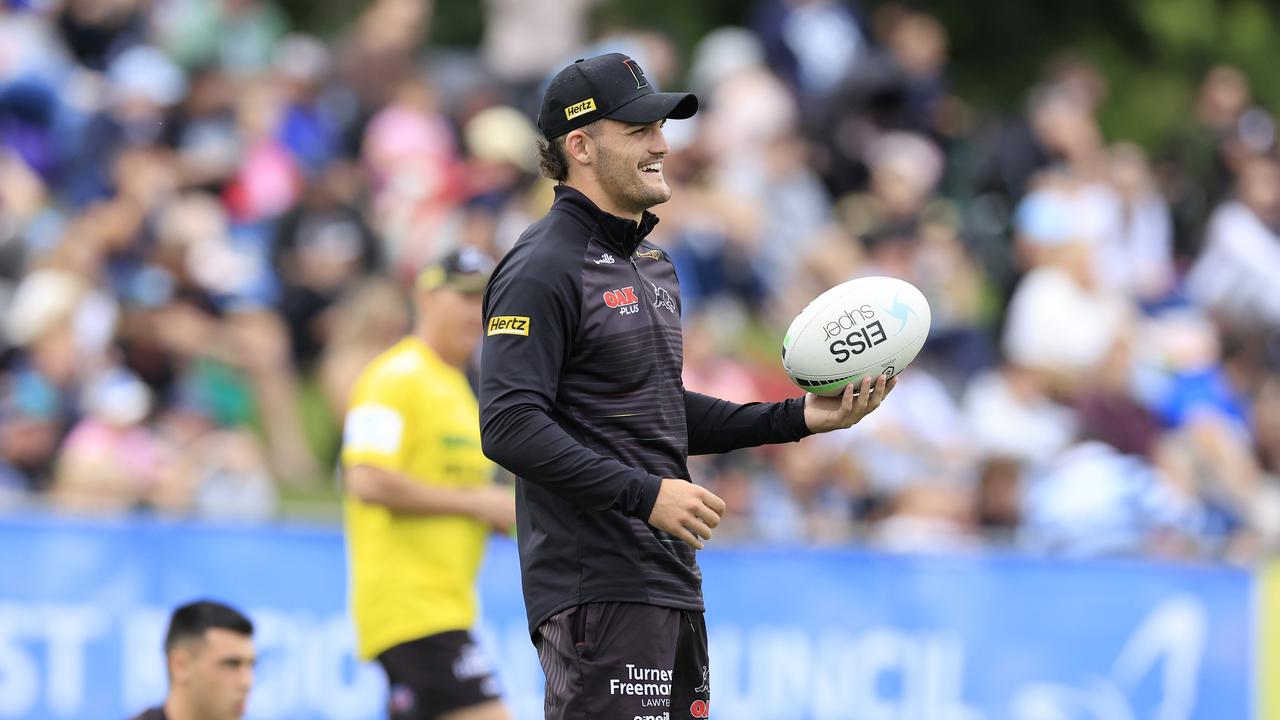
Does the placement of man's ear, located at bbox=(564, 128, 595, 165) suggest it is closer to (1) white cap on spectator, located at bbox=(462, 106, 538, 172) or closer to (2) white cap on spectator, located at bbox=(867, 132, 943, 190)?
(1) white cap on spectator, located at bbox=(462, 106, 538, 172)

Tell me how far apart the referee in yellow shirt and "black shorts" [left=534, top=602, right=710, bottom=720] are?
2476mm

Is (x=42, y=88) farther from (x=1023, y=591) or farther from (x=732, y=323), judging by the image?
(x=1023, y=591)

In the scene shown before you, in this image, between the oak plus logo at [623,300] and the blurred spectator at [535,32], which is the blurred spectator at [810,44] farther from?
the oak plus logo at [623,300]

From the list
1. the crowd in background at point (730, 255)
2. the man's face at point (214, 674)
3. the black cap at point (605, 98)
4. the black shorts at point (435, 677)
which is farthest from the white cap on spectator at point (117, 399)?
the black cap at point (605, 98)

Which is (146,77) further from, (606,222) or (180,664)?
(606,222)

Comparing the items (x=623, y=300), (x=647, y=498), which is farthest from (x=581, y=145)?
(x=647, y=498)

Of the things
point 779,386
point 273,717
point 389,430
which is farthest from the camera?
point 779,386

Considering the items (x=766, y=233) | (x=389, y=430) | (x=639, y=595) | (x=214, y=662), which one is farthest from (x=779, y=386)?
(x=639, y=595)

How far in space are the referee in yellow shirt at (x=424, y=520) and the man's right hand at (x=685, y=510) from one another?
2841 mm

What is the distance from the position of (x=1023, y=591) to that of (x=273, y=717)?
4.48m

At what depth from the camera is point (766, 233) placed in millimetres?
15359

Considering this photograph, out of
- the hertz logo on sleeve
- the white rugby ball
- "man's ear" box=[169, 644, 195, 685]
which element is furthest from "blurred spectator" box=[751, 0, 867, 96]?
the hertz logo on sleeve

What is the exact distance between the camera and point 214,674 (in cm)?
724

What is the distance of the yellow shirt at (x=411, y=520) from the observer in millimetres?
8008
